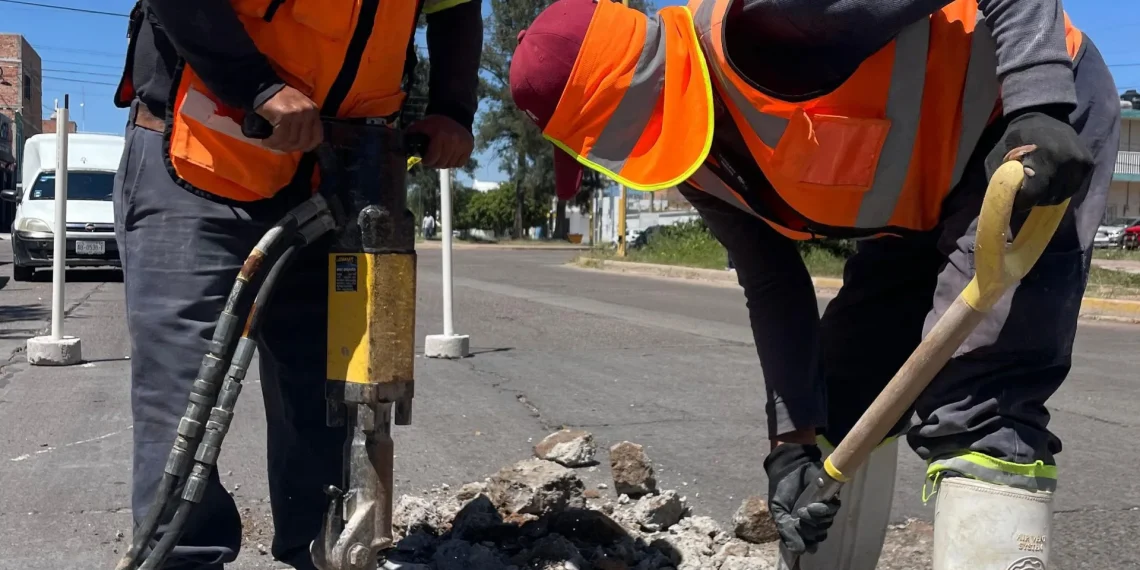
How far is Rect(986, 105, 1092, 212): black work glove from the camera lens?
1.53 metres

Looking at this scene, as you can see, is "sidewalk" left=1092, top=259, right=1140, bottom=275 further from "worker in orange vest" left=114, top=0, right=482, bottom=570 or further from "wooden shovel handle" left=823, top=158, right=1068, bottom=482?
"worker in orange vest" left=114, top=0, right=482, bottom=570

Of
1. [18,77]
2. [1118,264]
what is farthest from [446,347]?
[18,77]

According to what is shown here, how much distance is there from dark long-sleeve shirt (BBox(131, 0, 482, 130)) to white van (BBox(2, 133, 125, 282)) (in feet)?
37.6

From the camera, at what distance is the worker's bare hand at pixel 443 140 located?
2.23m

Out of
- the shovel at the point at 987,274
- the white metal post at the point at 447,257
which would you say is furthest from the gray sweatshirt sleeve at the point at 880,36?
the white metal post at the point at 447,257

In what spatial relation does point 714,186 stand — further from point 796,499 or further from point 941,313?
point 796,499

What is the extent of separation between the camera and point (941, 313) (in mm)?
1799

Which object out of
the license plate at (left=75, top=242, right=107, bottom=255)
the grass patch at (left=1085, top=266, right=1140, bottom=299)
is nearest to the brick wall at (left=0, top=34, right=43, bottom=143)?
the license plate at (left=75, top=242, right=107, bottom=255)

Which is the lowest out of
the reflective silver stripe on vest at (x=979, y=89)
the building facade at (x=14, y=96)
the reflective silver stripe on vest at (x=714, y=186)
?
the reflective silver stripe on vest at (x=714, y=186)

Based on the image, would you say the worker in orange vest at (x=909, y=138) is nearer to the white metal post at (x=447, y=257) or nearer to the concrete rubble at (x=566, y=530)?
the concrete rubble at (x=566, y=530)

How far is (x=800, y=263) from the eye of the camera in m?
2.43

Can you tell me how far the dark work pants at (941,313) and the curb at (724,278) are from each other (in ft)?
13.4

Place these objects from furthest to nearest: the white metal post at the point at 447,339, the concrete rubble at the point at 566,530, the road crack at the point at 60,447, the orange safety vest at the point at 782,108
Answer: the white metal post at the point at 447,339
the road crack at the point at 60,447
the concrete rubble at the point at 566,530
the orange safety vest at the point at 782,108

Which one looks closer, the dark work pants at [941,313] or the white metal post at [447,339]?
the dark work pants at [941,313]
